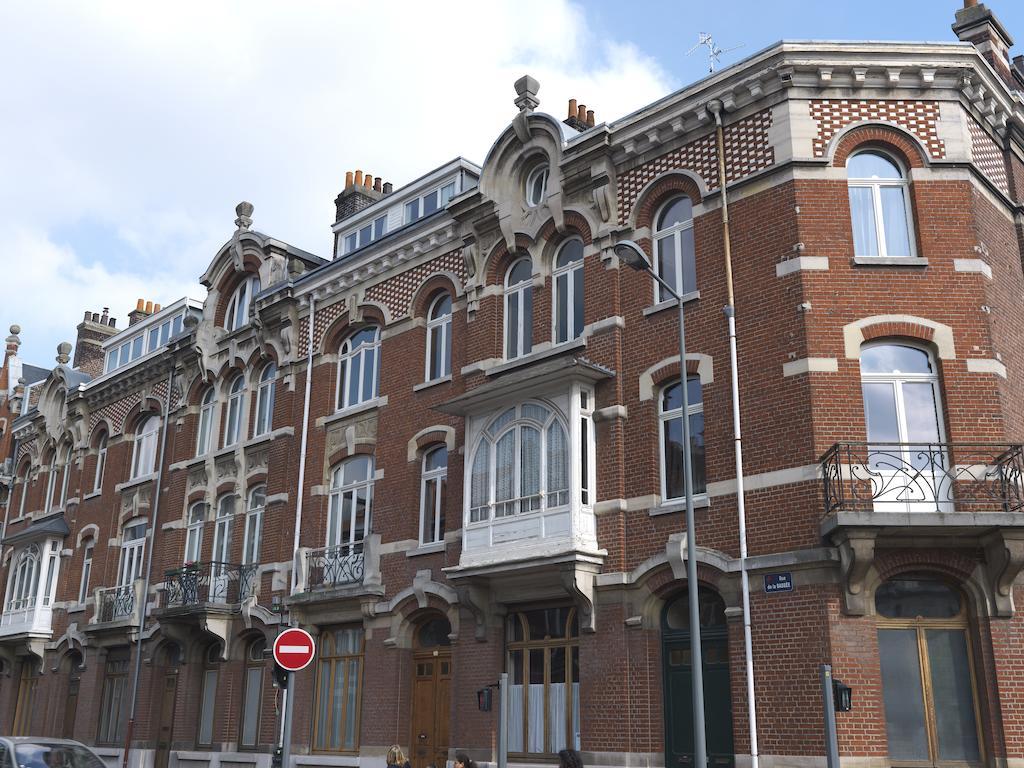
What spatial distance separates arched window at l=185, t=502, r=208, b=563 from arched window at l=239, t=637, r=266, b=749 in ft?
12.1

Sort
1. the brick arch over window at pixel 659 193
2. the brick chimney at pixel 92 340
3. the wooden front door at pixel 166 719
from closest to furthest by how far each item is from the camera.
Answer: the brick arch over window at pixel 659 193, the wooden front door at pixel 166 719, the brick chimney at pixel 92 340

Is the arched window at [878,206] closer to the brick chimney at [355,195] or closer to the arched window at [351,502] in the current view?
the arched window at [351,502]

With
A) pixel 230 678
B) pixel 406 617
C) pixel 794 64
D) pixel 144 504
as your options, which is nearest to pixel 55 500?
pixel 144 504

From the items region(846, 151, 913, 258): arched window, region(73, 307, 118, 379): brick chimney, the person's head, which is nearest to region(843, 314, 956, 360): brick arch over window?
region(846, 151, 913, 258): arched window

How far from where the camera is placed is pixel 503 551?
18.6 metres

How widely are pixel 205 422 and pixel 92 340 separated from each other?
15031mm

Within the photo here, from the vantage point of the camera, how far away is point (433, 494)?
21656 millimetres

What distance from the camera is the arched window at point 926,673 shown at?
1450 centimetres

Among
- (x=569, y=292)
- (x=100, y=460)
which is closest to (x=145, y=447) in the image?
(x=100, y=460)

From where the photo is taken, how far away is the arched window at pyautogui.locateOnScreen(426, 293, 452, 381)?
2234 cm

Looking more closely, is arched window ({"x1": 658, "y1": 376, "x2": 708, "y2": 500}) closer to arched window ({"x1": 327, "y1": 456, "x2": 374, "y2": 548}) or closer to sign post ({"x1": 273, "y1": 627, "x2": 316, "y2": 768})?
sign post ({"x1": 273, "y1": 627, "x2": 316, "y2": 768})

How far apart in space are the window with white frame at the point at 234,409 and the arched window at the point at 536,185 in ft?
34.5

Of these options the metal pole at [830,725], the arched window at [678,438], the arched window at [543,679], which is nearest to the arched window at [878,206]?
the arched window at [678,438]

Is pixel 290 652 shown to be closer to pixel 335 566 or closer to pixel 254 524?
pixel 335 566
